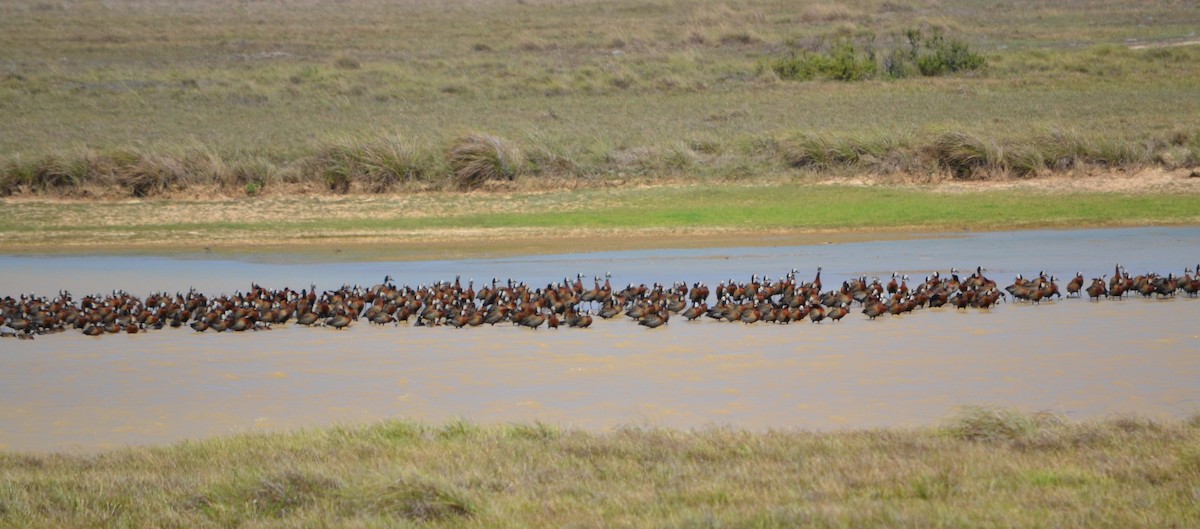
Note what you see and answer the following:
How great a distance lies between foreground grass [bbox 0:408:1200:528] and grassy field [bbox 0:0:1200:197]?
20.1 metres

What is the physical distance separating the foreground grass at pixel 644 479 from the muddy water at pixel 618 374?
1.51 metres

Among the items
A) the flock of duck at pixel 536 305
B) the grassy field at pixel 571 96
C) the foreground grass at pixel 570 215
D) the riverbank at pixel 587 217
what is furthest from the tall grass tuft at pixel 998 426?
the grassy field at pixel 571 96

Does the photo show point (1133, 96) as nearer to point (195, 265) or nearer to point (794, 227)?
point (794, 227)

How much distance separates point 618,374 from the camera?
45.4ft

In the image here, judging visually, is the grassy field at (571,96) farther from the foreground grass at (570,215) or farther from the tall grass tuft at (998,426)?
the tall grass tuft at (998,426)

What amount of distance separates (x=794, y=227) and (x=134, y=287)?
11020 mm

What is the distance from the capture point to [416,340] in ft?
52.7

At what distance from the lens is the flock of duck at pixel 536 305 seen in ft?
54.7

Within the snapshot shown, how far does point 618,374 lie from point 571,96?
31943 millimetres

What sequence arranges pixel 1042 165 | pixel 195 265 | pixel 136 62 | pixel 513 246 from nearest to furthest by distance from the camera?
1. pixel 195 265
2. pixel 513 246
3. pixel 1042 165
4. pixel 136 62

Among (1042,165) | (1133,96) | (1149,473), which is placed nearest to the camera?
(1149,473)

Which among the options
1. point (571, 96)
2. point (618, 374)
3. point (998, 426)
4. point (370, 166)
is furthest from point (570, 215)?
point (571, 96)

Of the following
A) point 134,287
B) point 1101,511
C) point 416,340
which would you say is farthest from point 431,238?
point 1101,511

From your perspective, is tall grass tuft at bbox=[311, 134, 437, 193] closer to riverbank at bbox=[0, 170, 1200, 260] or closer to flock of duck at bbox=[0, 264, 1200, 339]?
riverbank at bbox=[0, 170, 1200, 260]
